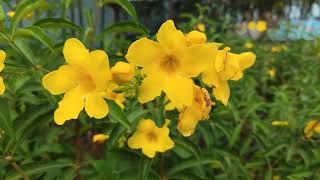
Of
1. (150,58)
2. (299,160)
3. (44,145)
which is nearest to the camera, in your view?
(150,58)

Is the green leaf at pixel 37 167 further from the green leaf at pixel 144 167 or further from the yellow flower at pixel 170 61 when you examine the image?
the yellow flower at pixel 170 61

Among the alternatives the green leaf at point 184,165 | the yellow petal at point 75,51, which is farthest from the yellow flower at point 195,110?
the green leaf at point 184,165

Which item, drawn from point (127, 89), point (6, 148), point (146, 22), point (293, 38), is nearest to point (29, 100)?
point (6, 148)

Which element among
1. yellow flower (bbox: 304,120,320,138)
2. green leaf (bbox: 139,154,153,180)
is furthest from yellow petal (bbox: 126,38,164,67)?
yellow flower (bbox: 304,120,320,138)

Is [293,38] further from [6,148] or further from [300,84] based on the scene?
[6,148]

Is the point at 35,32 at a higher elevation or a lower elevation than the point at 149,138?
higher

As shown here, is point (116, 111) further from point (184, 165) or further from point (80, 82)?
point (184, 165)

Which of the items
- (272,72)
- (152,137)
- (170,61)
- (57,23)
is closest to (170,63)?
(170,61)

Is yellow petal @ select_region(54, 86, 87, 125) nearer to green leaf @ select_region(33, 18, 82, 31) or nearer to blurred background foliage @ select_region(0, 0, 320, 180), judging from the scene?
blurred background foliage @ select_region(0, 0, 320, 180)
